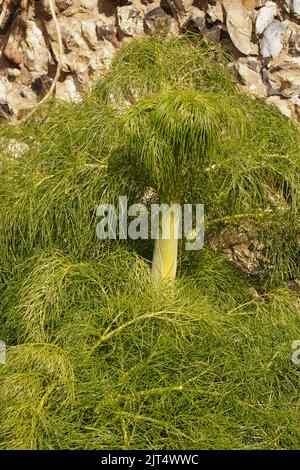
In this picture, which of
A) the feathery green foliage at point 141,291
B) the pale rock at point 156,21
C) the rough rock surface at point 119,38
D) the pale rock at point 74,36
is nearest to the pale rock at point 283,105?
the rough rock surface at point 119,38

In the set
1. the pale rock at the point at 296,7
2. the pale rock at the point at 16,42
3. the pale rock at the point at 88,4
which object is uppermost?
the pale rock at the point at 88,4

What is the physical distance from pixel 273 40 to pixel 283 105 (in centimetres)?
20

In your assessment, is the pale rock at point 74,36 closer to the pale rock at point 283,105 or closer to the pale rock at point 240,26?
the pale rock at point 240,26

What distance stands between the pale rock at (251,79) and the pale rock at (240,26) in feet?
0.14

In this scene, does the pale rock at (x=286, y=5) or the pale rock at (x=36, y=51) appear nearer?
the pale rock at (x=286, y=5)

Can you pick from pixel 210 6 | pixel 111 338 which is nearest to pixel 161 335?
pixel 111 338

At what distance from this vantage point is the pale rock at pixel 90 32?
3086 millimetres

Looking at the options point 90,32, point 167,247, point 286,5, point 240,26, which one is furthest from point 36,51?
point 167,247

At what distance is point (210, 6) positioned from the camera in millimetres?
3023

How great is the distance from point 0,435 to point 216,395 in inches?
18.9

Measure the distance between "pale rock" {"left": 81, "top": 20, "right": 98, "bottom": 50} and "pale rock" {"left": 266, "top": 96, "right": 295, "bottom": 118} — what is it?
57 centimetres

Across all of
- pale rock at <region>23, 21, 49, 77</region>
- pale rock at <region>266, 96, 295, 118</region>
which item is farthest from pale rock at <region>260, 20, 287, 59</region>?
pale rock at <region>23, 21, 49, 77</region>

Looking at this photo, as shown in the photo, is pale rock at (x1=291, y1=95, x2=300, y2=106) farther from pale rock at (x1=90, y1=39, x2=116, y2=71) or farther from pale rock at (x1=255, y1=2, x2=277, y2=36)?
pale rock at (x1=90, y1=39, x2=116, y2=71)
